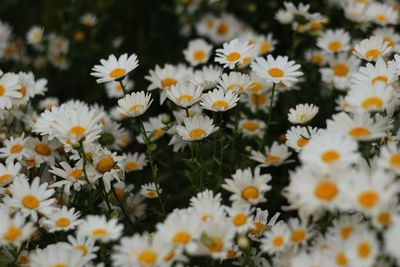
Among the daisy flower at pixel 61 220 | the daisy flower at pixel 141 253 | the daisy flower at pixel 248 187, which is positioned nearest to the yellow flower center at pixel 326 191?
the daisy flower at pixel 248 187

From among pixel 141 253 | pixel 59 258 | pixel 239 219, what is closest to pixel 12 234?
pixel 59 258

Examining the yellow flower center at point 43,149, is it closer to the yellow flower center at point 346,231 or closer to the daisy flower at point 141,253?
the daisy flower at point 141,253

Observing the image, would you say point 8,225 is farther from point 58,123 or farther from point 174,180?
point 174,180

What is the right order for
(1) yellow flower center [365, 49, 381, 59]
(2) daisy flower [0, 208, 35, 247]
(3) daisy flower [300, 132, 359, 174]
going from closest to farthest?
(3) daisy flower [300, 132, 359, 174]
(2) daisy flower [0, 208, 35, 247]
(1) yellow flower center [365, 49, 381, 59]

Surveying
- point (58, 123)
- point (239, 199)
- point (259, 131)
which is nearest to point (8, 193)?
point (58, 123)

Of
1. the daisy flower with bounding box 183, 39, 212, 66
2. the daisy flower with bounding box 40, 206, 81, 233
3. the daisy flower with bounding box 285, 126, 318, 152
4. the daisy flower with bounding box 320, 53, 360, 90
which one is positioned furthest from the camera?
the daisy flower with bounding box 183, 39, 212, 66

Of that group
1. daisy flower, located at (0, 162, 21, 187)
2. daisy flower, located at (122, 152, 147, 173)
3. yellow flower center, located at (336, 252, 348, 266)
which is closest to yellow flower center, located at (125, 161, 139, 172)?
daisy flower, located at (122, 152, 147, 173)

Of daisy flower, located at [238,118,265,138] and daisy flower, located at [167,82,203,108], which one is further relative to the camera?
daisy flower, located at [238,118,265,138]

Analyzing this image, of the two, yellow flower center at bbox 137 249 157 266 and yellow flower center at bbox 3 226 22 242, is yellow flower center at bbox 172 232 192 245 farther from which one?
yellow flower center at bbox 3 226 22 242
